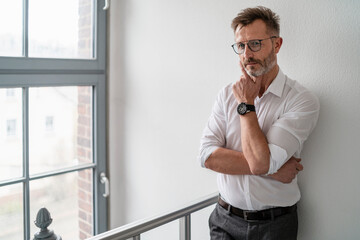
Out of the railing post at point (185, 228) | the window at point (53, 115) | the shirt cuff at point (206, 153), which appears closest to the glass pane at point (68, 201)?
the window at point (53, 115)

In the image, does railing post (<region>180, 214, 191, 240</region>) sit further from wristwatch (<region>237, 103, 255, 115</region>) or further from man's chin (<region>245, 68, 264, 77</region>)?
man's chin (<region>245, 68, 264, 77</region>)

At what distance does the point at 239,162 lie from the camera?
1429 millimetres

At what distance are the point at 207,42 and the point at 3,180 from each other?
1532mm

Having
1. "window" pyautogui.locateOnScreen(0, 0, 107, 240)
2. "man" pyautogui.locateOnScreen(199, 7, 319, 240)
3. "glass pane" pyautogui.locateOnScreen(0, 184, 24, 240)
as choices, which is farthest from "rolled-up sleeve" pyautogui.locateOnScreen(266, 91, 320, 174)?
"glass pane" pyautogui.locateOnScreen(0, 184, 24, 240)

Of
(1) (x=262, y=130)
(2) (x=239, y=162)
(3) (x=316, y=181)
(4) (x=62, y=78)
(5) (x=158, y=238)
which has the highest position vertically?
(4) (x=62, y=78)

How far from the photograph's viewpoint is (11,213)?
220 centimetres

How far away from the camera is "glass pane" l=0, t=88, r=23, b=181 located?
212 centimetres

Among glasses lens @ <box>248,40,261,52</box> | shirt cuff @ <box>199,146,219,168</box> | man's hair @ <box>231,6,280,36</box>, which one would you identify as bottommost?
shirt cuff @ <box>199,146,219,168</box>

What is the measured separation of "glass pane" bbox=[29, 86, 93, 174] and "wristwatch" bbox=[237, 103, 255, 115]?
1.47 meters

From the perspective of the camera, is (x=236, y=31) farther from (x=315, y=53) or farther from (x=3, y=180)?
(x=3, y=180)

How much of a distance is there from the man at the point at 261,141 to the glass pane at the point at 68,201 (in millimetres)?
1354

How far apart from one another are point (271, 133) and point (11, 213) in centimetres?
178

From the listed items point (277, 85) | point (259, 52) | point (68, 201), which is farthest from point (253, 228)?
point (68, 201)

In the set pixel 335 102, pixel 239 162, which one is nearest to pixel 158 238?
pixel 239 162
